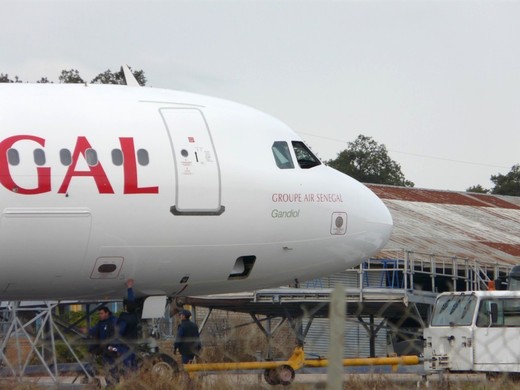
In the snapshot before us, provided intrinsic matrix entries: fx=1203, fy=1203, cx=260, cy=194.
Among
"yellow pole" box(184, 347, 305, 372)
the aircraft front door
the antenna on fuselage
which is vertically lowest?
"yellow pole" box(184, 347, 305, 372)

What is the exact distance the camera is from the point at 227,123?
1950 cm

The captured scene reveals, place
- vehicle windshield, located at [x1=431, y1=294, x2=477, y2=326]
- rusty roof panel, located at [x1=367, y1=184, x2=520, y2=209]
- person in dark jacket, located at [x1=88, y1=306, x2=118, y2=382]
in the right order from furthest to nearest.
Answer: rusty roof panel, located at [x1=367, y1=184, x2=520, y2=209] < vehicle windshield, located at [x1=431, y1=294, x2=477, y2=326] < person in dark jacket, located at [x1=88, y1=306, x2=118, y2=382]

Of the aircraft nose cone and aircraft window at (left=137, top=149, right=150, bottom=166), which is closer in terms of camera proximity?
aircraft window at (left=137, top=149, right=150, bottom=166)

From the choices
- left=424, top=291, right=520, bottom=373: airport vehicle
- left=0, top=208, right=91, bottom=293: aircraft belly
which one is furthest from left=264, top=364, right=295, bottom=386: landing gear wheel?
left=424, top=291, right=520, bottom=373: airport vehicle

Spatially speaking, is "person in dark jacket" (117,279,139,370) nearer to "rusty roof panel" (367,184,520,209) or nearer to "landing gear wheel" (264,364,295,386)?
"landing gear wheel" (264,364,295,386)

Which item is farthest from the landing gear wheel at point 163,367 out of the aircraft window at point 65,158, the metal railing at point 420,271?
the metal railing at point 420,271

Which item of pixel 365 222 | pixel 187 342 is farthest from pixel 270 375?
pixel 365 222

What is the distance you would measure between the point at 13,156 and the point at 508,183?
82.5m

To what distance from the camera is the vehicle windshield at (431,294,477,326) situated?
24.7m

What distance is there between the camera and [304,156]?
67.3 ft

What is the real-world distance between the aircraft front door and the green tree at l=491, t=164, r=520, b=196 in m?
77.5

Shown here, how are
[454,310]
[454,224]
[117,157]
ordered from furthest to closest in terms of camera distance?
[454,224]
[454,310]
[117,157]

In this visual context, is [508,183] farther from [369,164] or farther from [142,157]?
[142,157]

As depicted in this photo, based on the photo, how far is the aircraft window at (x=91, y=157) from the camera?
58.4ft
